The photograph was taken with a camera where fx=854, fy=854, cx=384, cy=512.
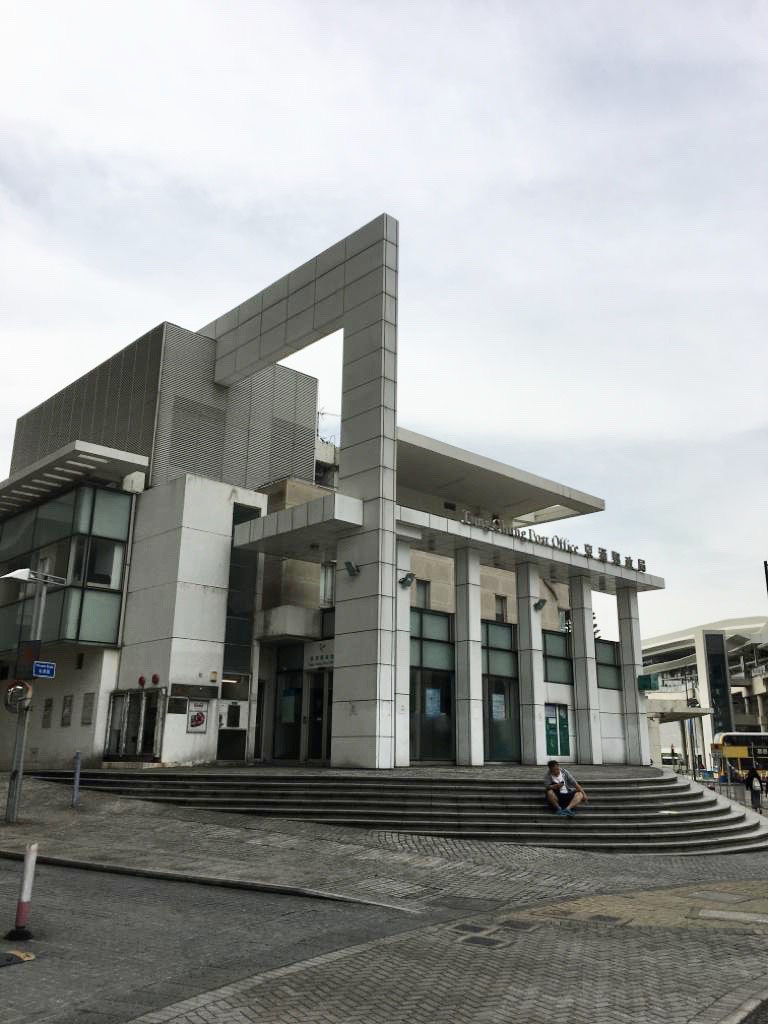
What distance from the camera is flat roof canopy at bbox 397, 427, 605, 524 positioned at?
1352 inches

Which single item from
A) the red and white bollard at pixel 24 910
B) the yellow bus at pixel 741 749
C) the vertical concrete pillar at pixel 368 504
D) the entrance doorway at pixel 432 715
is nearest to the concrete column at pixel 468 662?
the entrance doorway at pixel 432 715

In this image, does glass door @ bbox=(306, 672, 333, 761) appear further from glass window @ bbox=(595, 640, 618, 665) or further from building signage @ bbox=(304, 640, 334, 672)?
glass window @ bbox=(595, 640, 618, 665)

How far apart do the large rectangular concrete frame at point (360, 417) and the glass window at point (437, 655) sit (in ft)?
14.6

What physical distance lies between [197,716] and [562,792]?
13086 mm

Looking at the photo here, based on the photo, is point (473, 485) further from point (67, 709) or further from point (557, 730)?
point (67, 709)

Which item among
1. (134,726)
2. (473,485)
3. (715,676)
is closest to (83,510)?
(134,726)

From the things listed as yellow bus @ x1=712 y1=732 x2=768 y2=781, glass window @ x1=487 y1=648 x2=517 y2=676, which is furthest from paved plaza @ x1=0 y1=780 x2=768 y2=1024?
yellow bus @ x1=712 y1=732 x2=768 y2=781

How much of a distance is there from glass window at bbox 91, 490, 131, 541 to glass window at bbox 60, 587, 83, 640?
2.13m

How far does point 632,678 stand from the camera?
1330 inches

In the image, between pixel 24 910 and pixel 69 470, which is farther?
pixel 69 470

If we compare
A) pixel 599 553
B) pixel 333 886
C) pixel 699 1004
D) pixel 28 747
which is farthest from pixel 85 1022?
pixel 599 553

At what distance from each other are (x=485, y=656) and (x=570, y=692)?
173 inches

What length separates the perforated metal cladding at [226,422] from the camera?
30.5 m

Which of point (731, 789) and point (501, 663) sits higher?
point (501, 663)
